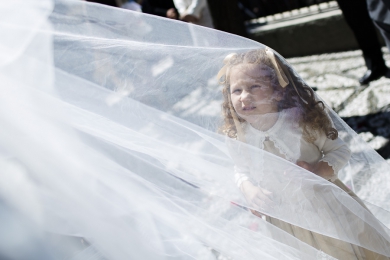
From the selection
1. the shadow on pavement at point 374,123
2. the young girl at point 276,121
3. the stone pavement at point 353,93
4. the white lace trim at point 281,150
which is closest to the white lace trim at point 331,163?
the young girl at point 276,121

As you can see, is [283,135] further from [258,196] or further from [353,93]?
[353,93]

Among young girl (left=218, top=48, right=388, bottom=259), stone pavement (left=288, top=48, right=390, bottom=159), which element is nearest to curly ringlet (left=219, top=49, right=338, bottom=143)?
young girl (left=218, top=48, right=388, bottom=259)

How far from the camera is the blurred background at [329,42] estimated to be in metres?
3.19

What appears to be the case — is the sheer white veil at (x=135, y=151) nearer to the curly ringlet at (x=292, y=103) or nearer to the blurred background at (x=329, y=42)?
the curly ringlet at (x=292, y=103)

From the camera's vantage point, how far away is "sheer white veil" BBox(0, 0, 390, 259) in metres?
1.11

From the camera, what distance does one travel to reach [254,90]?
1264mm

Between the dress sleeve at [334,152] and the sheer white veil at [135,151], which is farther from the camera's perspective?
the dress sleeve at [334,152]

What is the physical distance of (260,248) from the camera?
122cm

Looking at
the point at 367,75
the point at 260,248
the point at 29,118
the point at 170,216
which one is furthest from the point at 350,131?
the point at 367,75

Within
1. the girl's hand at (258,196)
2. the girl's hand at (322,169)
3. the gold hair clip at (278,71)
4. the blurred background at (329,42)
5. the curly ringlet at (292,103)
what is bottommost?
the blurred background at (329,42)

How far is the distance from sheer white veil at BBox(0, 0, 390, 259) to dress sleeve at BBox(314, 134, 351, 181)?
14 cm

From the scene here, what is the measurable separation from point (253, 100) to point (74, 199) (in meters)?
0.49

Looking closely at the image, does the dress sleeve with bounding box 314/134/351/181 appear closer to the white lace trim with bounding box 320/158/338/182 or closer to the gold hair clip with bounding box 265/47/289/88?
the white lace trim with bounding box 320/158/338/182

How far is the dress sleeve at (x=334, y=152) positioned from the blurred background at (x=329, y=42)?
1273mm
